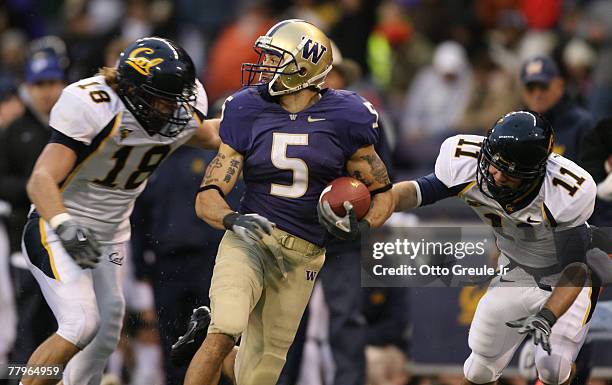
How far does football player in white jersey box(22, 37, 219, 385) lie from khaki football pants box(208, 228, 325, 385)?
2.07ft

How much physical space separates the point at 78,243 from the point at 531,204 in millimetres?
2073

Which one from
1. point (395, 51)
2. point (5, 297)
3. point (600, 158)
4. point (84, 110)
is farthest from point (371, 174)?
point (395, 51)

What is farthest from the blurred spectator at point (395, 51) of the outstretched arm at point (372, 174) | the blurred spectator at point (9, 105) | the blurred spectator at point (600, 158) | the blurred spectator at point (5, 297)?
the outstretched arm at point (372, 174)

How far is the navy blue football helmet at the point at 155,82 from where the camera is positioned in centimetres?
629

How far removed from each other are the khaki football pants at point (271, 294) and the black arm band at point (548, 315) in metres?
1.07

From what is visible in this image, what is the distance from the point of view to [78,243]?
6.02 m

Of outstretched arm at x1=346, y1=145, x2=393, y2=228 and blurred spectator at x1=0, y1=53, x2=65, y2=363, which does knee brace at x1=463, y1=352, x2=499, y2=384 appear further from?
blurred spectator at x1=0, y1=53, x2=65, y2=363

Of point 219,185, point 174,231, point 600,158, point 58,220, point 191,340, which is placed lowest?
point 174,231

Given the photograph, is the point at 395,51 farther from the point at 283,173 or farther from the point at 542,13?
the point at 283,173

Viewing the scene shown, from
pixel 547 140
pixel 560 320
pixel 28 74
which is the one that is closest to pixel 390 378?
pixel 560 320

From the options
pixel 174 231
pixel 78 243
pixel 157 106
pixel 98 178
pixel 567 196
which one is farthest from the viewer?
pixel 174 231

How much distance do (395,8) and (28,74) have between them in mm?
4766

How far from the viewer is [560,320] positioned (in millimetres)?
6324

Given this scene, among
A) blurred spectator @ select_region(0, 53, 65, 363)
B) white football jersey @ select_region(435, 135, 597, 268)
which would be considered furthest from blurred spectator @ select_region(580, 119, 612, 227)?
blurred spectator @ select_region(0, 53, 65, 363)
